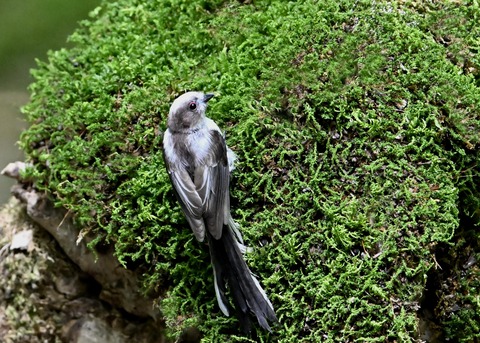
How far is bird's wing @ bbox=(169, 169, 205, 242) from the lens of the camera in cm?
249

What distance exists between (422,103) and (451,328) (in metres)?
0.92

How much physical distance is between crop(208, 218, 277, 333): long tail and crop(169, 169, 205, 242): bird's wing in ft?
0.21

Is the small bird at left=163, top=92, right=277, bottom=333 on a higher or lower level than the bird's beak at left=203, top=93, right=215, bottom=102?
lower

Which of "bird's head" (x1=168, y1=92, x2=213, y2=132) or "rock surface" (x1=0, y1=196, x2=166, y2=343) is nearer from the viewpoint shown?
"bird's head" (x1=168, y1=92, x2=213, y2=132)

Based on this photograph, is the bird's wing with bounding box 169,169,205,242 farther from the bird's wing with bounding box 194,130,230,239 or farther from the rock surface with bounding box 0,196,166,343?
the rock surface with bounding box 0,196,166,343

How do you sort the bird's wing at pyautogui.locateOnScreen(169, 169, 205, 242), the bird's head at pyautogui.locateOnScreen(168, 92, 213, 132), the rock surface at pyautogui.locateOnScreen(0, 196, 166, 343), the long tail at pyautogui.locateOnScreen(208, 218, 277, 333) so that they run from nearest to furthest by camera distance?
the long tail at pyautogui.locateOnScreen(208, 218, 277, 333) → the bird's wing at pyautogui.locateOnScreen(169, 169, 205, 242) → the bird's head at pyautogui.locateOnScreen(168, 92, 213, 132) → the rock surface at pyautogui.locateOnScreen(0, 196, 166, 343)

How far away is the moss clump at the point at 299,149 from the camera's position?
2.38 metres

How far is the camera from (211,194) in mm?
2566

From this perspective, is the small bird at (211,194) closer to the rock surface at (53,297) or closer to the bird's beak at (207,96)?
the bird's beak at (207,96)

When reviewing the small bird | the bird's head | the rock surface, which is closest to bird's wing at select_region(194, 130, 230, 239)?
the small bird

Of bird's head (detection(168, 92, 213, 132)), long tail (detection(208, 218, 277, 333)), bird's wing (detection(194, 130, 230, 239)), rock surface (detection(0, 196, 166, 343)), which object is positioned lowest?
rock surface (detection(0, 196, 166, 343))

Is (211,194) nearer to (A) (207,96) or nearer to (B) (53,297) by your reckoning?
(A) (207,96)

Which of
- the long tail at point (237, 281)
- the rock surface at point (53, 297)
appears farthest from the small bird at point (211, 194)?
the rock surface at point (53, 297)

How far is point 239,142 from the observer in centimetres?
271
